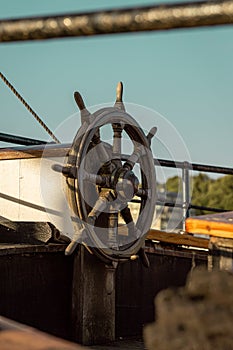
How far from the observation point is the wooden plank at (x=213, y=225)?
60.7 inches

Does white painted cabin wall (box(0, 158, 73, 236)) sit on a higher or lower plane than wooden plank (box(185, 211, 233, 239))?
higher

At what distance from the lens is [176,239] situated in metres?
3.54

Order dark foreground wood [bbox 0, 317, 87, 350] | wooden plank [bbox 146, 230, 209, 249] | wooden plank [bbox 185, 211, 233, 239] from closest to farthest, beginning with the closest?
dark foreground wood [bbox 0, 317, 87, 350] → wooden plank [bbox 185, 211, 233, 239] → wooden plank [bbox 146, 230, 209, 249]

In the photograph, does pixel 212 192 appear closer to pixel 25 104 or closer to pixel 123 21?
pixel 25 104

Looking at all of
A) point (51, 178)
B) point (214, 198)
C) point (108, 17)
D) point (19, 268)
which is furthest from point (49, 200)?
point (214, 198)

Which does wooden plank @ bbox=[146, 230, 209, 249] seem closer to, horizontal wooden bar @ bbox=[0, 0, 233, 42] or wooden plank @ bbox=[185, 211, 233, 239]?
wooden plank @ bbox=[185, 211, 233, 239]

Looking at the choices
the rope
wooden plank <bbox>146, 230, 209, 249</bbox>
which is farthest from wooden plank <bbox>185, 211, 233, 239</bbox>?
the rope

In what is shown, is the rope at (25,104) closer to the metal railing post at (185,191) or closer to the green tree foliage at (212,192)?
the metal railing post at (185,191)

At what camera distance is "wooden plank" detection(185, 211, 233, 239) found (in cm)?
154

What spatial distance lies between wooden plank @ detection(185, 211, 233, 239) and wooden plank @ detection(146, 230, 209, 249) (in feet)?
5.87

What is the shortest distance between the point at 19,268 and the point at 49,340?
2.04 meters

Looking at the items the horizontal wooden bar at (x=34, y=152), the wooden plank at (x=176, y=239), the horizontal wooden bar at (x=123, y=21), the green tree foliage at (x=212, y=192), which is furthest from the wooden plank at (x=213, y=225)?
the green tree foliage at (x=212, y=192)

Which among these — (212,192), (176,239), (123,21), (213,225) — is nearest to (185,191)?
(176,239)

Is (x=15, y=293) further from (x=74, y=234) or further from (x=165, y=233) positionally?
(x=165, y=233)
